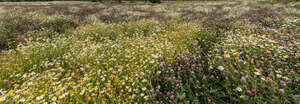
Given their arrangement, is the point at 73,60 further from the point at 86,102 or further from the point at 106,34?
the point at 106,34

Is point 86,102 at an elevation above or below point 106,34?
below

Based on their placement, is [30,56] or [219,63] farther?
[30,56]

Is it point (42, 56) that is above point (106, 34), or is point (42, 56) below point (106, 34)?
below

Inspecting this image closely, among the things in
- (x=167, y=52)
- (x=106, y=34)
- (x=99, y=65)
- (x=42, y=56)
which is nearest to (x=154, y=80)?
(x=167, y=52)

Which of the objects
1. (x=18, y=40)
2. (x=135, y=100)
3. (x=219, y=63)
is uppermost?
(x=18, y=40)

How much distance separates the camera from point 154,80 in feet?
9.89

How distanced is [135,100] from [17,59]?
13.0ft

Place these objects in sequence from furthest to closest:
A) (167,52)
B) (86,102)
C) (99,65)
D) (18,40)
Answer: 1. (18,40)
2. (167,52)
3. (99,65)
4. (86,102)

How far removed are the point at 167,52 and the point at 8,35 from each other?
778 cm

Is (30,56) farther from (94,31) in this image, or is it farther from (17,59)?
(94,31)

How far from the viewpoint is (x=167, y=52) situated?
13.5 ft

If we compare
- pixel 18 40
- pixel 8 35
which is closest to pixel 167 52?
pixel 18 40

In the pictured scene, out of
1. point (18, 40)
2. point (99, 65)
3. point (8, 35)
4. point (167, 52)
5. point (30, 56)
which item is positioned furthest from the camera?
point (8, 35)

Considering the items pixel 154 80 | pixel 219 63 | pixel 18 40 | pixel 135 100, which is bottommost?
pixel 135 100
